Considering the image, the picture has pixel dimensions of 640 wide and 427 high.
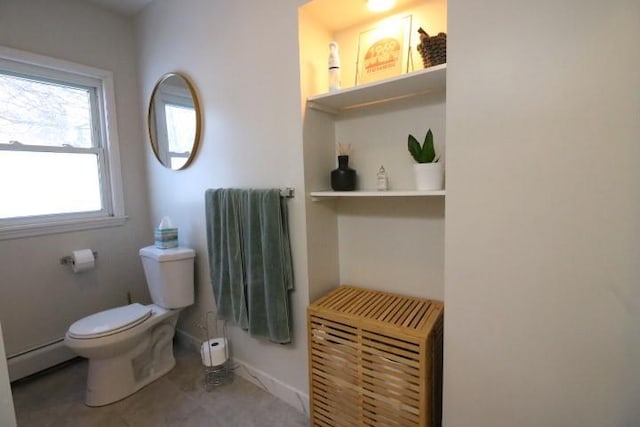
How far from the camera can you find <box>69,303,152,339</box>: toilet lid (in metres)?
1.58

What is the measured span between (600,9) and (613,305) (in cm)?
76

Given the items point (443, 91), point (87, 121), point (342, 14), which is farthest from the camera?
point (87, 121)

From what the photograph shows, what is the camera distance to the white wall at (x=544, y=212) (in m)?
0.76

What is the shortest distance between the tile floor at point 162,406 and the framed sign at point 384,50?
177cm

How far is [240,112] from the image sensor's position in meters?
Result: 1.64

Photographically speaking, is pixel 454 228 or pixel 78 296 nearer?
pixel 454 228

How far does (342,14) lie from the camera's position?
4.60 feet

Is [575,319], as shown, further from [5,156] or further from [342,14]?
[5,156]

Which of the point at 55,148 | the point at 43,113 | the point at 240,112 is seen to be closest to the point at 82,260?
the point at 55,148

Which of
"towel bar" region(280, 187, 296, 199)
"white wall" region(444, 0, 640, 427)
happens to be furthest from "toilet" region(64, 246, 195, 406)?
"white wall" region(444, 0, 640, 427)

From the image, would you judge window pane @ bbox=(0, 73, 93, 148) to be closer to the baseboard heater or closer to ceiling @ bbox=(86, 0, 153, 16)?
ceiling @ bbox=(86, 0, 153, 16)

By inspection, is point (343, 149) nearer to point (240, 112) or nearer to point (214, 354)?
point (240, 112)

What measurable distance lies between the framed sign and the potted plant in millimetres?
397

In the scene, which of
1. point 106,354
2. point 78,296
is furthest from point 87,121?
point 106,354
